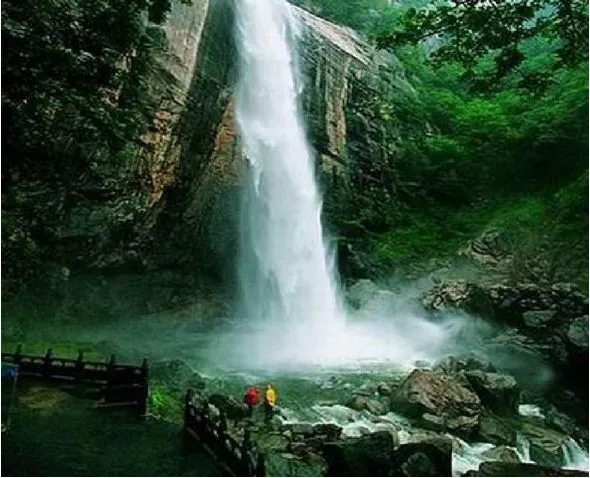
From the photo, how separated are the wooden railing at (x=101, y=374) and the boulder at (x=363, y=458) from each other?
85.2 inches

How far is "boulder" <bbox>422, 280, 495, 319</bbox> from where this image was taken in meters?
11.4

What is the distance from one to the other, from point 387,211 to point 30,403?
9.74m

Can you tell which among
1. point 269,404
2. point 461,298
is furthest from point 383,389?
point 461,298

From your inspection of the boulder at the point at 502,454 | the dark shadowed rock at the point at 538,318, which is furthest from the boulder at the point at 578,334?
the boulder at the point at 502,454

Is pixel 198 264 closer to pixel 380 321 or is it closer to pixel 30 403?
pixel 380 321

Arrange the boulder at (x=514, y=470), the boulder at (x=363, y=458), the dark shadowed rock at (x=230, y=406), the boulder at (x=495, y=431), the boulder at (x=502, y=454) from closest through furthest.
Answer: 1. the boulder at (x=363, y=458)
2. the boulder at (x=514, y=470)
3. the boulder at (x=502, y=454)
4. the dark shadowed rock at (x=230, y=406)
5. the boulder at (x=495, y=431)

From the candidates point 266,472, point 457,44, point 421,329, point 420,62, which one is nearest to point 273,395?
point 266,472

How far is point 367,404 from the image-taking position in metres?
7.18

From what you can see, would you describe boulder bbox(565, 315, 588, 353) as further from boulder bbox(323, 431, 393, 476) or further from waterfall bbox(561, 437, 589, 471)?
boulder bbox(323, 431, 393, 476)

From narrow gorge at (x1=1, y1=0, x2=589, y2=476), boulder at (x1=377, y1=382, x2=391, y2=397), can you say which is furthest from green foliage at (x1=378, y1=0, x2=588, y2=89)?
boulder at (x1=377, y1=382, x2=391, y2=397)

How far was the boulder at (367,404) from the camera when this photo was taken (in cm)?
710

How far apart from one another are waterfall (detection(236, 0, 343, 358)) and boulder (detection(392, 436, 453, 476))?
696 cm

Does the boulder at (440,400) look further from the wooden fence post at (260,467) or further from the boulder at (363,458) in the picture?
the wooden fence post at (260,467)

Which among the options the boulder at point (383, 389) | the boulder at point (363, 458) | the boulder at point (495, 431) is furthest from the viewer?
the boulder at point (383, 389)
